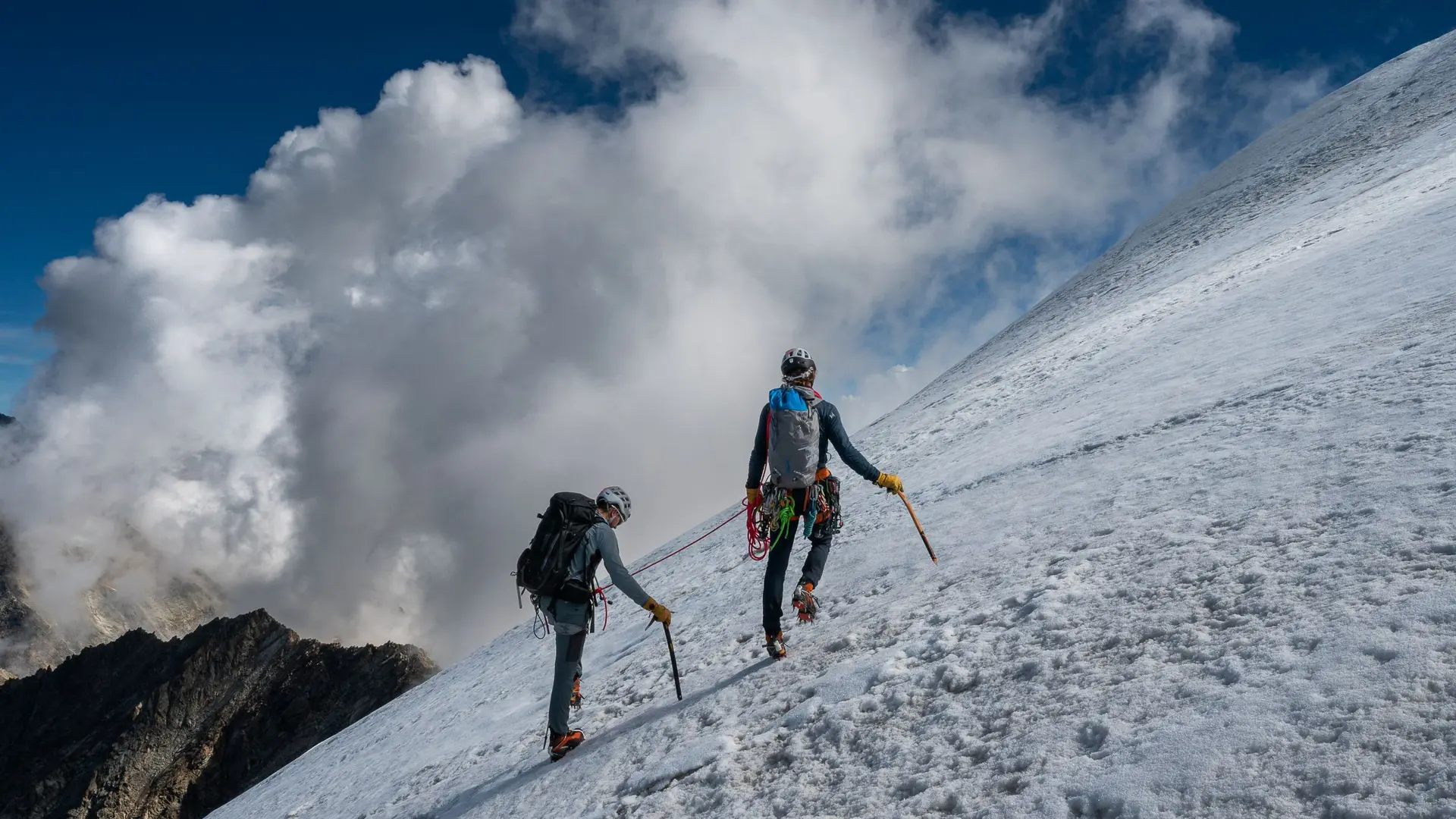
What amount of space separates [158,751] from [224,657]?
11.3 m

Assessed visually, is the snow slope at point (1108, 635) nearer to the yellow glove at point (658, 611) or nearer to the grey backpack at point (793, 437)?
the yellow glove at point (658, 611)

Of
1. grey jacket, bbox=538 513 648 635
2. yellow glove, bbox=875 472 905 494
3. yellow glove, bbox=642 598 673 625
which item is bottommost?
yellow glove, bbox=642 598 673 625

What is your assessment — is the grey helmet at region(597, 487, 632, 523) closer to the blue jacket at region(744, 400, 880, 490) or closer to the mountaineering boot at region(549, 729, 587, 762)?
the blue jacket at region(744, 400, 880, 490)

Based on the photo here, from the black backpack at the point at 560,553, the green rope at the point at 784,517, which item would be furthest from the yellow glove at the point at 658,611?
the green rope at the point at 784,517

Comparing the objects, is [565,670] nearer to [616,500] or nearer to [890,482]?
[616,500]

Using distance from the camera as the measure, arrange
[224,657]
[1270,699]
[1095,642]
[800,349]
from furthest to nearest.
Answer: [224,657], [800,349], [1095,642], [1270,699]

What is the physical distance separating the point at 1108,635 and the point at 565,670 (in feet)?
13.5

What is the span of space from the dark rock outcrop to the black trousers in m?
85.0

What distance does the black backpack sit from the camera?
6258mm

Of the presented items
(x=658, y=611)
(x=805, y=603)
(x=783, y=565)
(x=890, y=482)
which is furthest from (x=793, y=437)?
(x=658, y=611)

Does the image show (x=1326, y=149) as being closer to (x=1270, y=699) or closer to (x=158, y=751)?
(x=1270, y=699)

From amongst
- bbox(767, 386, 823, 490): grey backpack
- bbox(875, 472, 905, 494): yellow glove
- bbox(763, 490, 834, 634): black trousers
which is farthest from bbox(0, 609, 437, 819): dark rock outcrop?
bbox(875, 472, 905, 494): yellow glove

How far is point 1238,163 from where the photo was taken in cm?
3388

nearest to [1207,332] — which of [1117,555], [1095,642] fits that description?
[1117,555]
